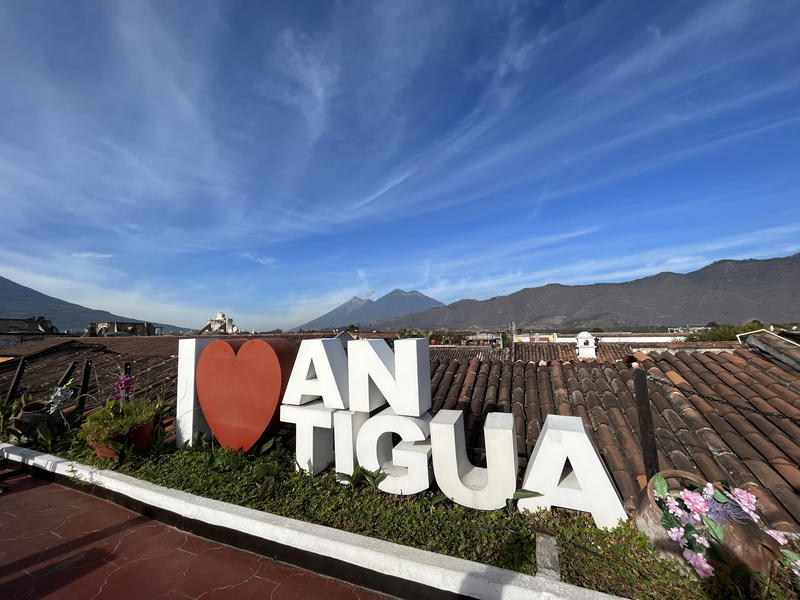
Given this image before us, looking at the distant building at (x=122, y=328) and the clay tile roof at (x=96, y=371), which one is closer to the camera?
the clay tile roof at (x=96, y=371)

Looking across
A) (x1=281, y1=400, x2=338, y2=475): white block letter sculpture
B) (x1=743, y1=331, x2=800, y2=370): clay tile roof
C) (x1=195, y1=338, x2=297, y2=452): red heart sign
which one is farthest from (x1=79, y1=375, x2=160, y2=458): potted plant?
(x1=743, y1=331, x2=800, y2=370): clay tile roof

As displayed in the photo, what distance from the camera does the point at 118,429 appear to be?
5184mm

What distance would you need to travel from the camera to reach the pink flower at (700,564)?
249 cm

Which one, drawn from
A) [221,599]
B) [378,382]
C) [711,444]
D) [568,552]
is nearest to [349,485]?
[378,382]

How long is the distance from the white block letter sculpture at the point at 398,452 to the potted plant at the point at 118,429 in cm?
358

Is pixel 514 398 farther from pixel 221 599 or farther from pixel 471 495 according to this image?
pixel 221 599

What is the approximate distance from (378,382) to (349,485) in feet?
4.34

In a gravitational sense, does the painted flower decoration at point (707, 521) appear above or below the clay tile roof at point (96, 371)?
below

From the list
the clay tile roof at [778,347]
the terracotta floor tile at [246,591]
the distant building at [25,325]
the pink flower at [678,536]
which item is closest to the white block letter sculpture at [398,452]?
the terracotta floor tile at [246,591]

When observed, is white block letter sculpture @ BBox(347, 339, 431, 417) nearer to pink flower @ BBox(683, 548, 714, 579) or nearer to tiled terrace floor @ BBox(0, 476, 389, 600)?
tiled terrace floor @ BBox(0, 476, 389, 600)

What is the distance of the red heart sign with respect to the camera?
16.3 ft

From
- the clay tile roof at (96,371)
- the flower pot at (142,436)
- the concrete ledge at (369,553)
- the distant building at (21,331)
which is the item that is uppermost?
the distant building at (21,331)

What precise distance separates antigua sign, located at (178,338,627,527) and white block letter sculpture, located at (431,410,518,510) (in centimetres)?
1

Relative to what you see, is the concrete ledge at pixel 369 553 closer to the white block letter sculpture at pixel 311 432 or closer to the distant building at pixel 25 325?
the white block letter sculpture at pixel 311 432
